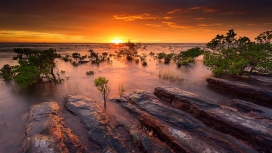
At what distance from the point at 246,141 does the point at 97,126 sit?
9631mm

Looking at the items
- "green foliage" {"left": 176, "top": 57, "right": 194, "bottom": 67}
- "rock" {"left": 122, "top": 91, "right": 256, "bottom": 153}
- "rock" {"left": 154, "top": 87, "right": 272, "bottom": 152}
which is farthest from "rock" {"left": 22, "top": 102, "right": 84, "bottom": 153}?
"green foliage" {"left": 176, "top": 57, "right": 194, "bottom": 67}

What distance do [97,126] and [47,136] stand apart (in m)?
3.21

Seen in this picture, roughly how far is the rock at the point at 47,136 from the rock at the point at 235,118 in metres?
8.91

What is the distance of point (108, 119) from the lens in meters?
11.5

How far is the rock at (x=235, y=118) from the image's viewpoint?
825 cm

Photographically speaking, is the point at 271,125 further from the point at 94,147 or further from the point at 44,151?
the point at 44,151

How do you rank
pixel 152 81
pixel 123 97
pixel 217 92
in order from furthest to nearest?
pixel 152 81, pixel 217 92, pixel 123 97

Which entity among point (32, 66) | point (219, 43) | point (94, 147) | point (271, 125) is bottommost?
point (94, 147)

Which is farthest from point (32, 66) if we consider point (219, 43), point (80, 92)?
point (219, 43)

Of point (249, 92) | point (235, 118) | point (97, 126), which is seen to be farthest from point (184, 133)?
point (249, 92)

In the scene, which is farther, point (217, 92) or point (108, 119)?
point (217, 92)

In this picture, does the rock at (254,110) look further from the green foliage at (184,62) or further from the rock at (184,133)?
the green foliage at (184,62)

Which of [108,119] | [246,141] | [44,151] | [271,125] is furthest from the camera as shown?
[108,119]

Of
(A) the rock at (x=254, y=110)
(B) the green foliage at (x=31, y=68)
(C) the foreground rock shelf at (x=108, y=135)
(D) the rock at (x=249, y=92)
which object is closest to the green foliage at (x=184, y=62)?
(D) the rock at (x=249, y=92)
